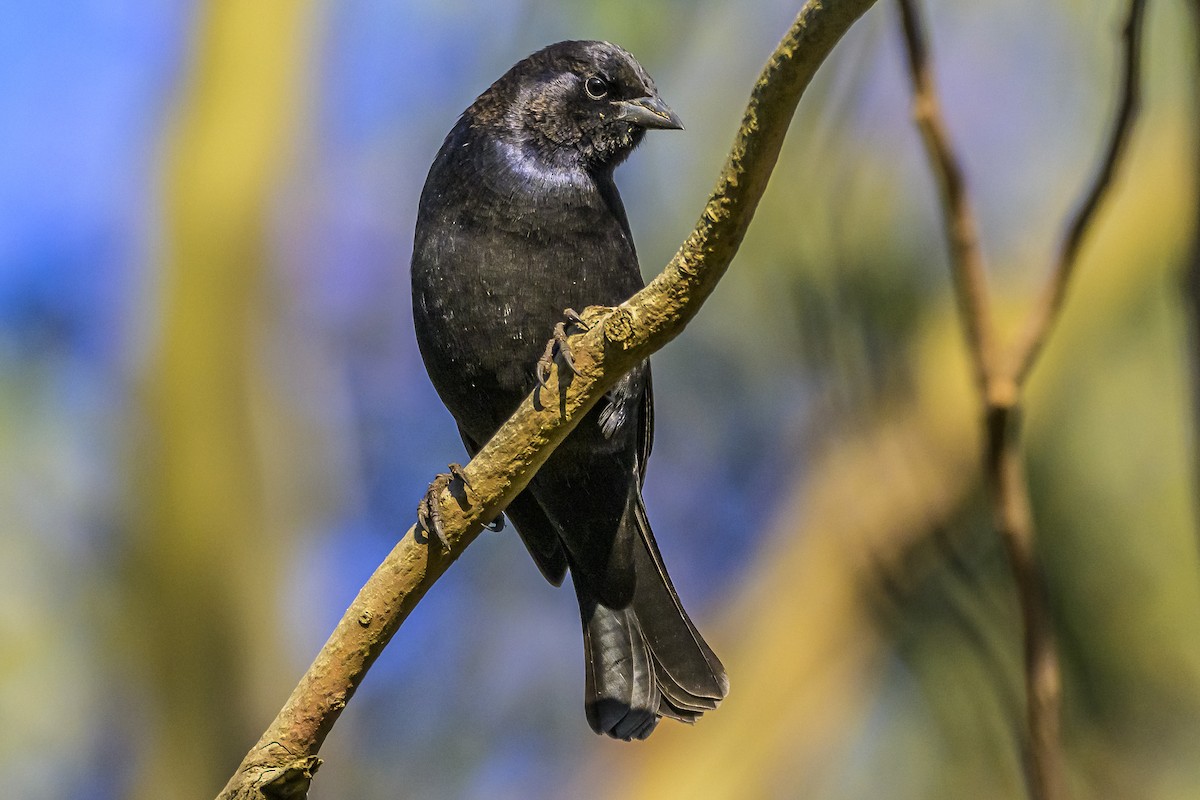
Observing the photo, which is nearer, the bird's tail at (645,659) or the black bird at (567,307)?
the black bird at (567,307)

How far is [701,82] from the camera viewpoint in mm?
7895

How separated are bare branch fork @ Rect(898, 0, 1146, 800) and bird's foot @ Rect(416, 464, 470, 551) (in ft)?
4.46

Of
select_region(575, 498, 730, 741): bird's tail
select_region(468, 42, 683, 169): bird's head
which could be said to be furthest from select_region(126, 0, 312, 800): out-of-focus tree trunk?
select_region(468, 42, 683, 169): bird's head

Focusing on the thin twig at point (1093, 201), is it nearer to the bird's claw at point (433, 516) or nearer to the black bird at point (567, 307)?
the bird's claw at point (433, 516)

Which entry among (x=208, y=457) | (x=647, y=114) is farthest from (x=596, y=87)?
(x=208, y=457)

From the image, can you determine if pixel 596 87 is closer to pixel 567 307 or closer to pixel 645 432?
pixel 567 307

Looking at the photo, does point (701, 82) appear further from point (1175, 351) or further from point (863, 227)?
point (1175, 351)

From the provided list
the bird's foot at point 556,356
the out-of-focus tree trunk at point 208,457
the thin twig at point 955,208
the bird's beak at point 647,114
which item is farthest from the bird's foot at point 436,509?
the out-of-focus tree trunk at point 208,457

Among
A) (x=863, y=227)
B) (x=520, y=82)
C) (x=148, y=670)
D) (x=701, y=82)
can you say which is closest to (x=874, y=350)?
(x=520, y=82)

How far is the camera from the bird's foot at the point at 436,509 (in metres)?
3.04

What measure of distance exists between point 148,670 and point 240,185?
2948mm

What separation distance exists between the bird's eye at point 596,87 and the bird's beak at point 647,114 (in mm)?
68

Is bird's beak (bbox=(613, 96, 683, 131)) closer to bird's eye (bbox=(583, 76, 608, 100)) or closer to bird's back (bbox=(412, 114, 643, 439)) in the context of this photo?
bird's eye (bbox=(583, 76, 608, 100))

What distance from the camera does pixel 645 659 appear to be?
4.32m
